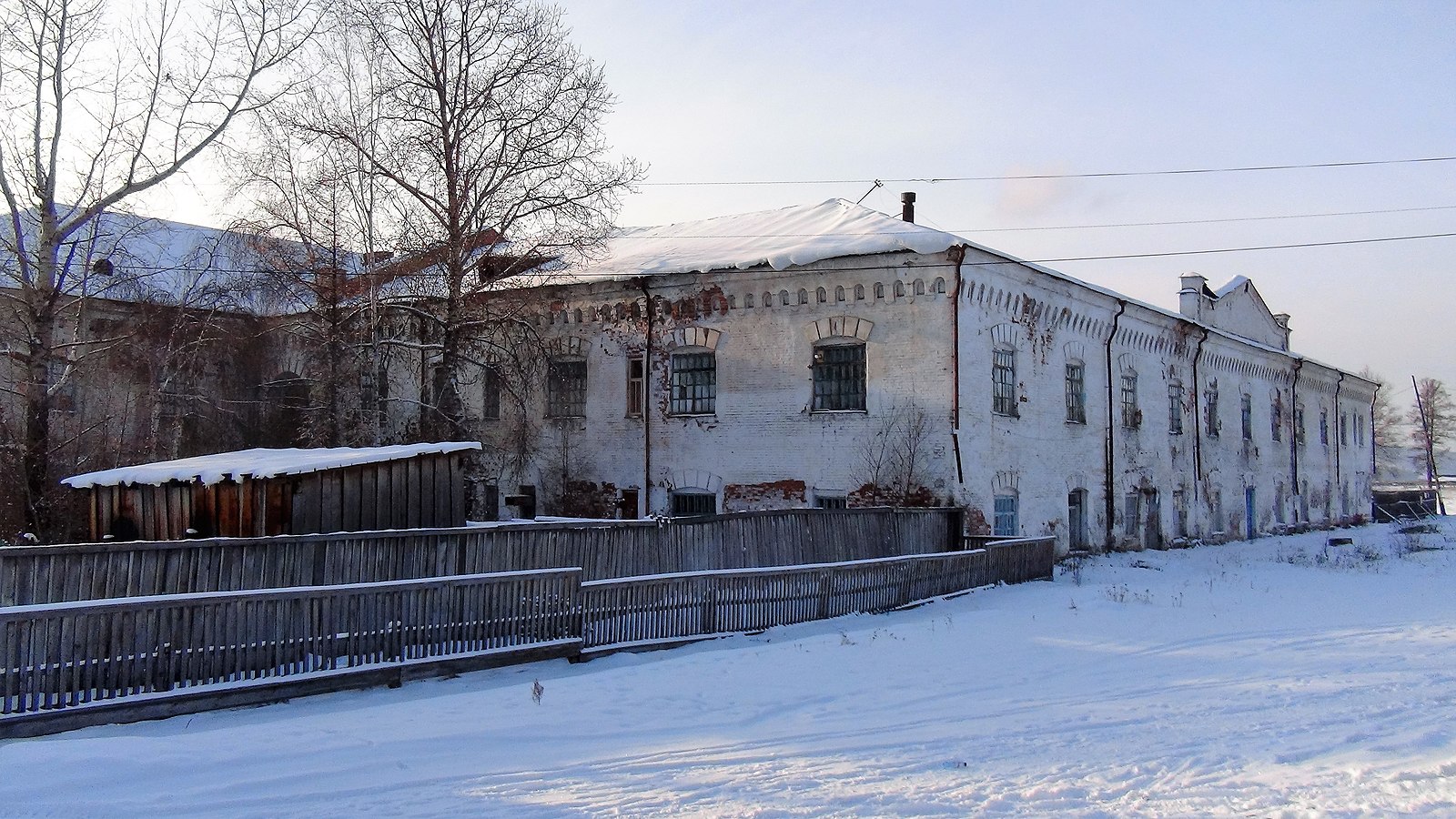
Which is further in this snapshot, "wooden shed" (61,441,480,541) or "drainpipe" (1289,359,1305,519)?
"drainpipe" (1289,359,1305,519)

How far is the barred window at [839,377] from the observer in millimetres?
20672

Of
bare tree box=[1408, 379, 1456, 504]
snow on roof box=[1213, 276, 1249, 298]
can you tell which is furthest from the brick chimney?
bare tree box=[1408, 379, 1456, 504]

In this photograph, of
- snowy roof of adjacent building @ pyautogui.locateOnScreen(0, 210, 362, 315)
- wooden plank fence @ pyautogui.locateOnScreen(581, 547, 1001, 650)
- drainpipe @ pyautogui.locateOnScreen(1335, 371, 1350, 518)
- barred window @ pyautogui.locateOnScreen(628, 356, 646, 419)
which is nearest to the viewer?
wooden plank fence @ pyautogui.locateOnScreen(581, 547, 1001, 650)

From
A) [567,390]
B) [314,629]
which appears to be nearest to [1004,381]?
[567,390]

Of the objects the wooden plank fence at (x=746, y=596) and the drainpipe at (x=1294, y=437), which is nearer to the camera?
the wooden plank fence at (x=746, y=596)

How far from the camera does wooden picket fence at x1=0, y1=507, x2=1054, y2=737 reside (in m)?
7.95

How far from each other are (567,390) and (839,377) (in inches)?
263

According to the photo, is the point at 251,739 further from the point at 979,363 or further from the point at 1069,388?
the point at 1069,388

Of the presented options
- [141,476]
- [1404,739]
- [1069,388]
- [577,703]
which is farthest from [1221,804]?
[1069,388]

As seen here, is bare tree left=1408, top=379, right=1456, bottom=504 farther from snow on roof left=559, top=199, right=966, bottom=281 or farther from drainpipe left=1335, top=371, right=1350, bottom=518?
snow on roof left=559, top=199, right=966, bottom=281

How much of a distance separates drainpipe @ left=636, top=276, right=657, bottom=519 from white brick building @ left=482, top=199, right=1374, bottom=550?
1.7 inches

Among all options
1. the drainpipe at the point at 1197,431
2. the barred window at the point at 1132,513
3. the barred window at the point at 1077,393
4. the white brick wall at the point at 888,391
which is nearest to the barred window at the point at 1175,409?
the white brick wall at the point at 888,391

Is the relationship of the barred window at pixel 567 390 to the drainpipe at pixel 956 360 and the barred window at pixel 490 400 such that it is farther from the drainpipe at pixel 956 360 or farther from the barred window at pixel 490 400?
the drainpipe at pixel 956 360

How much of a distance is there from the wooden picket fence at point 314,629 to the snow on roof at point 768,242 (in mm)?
8676
